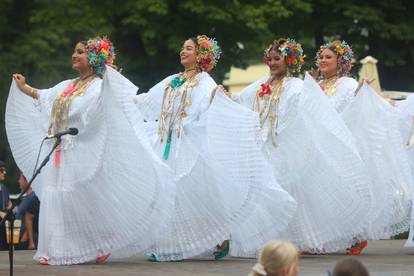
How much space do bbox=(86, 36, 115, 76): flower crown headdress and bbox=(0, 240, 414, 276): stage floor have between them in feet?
6.10

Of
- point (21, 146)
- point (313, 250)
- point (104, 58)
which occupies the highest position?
point (104, 58)

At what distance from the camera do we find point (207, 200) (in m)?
12.5

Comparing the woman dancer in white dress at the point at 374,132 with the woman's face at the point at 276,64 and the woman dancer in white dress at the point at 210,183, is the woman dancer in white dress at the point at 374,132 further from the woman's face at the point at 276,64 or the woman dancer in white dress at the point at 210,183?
the woman dancer in white dress at the point at 210,183

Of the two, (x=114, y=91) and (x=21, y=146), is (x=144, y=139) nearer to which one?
(x=114, y=91)

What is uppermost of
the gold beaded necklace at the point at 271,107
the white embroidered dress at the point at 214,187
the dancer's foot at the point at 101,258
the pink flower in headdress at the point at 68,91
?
the pink flower in headdress at the point at 68,91

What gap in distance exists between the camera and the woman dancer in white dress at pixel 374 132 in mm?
14109

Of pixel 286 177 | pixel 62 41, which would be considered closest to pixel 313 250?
pixel 286 177

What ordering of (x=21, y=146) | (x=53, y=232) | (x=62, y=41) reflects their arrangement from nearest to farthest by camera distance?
(x=53, y=232) → (x=21, y=146) → (x=62, y=41)

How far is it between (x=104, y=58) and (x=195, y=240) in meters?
1.94

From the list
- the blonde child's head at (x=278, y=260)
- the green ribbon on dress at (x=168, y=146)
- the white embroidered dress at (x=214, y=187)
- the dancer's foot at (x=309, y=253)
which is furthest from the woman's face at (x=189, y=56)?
the blonde child's head at (x=278, y=260)

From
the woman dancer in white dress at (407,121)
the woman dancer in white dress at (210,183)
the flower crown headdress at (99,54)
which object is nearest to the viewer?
the flower crown headdress at (99,54)

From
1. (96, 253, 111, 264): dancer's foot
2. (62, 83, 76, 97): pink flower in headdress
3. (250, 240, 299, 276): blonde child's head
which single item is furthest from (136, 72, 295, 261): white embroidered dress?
(250, 240, 299, 276): blonde child's head

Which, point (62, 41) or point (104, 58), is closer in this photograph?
point (104, 58)

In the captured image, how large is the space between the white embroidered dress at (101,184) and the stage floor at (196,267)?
0.26m
